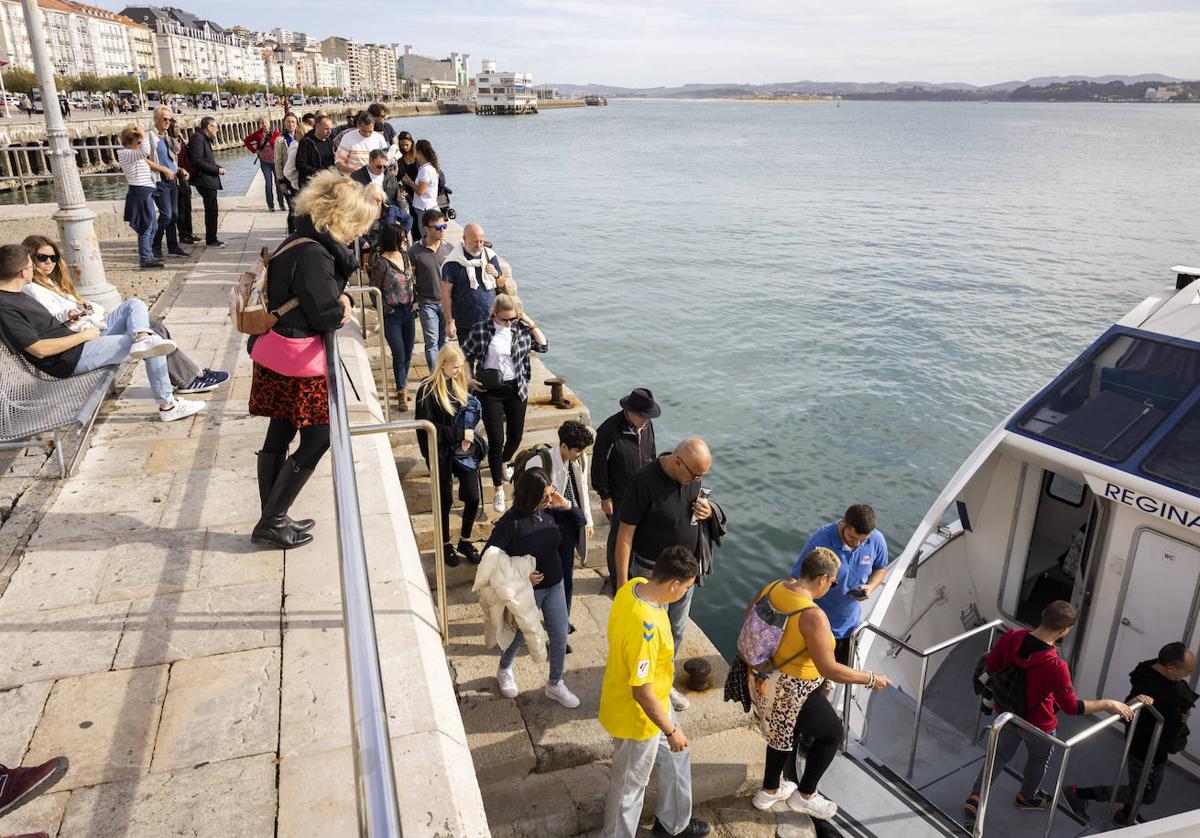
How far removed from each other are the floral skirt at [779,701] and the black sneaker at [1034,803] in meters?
1.85

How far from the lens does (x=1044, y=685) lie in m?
4.95

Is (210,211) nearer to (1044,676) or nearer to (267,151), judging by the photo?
(267,151)

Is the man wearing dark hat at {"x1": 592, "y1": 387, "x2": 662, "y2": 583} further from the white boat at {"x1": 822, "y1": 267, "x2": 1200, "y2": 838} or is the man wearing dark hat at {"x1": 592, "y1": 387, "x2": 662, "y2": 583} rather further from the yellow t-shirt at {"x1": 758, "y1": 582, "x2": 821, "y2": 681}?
the white boat at {"x1": 822, "y1": 267, "x2": 1200, "y2": 838}

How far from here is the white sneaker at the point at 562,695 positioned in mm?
5125

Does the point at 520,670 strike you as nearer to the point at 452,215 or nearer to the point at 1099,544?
the point at 1099,544

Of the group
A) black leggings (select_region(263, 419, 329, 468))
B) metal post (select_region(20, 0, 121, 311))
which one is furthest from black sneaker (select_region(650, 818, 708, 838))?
metal post (select_region(20, 0, 121, 311))

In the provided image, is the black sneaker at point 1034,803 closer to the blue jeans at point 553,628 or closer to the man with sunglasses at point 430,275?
the blue jeans at point 553,628

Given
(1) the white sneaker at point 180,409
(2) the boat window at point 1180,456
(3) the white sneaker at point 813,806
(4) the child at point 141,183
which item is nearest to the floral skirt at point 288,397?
(1) the white sneaker at point 180,409

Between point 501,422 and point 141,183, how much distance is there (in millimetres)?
7473

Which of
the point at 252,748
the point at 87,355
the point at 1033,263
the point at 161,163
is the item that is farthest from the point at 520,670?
the point at 1033,263

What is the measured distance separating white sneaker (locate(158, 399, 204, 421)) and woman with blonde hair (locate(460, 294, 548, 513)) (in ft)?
7.32

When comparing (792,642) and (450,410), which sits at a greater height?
(450,410)

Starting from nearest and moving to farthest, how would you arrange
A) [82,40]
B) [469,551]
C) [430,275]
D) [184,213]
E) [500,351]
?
[469,551], [500,351], [430,275], [184,213], [82,40]

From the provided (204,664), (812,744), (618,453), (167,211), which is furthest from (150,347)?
(167,211)
